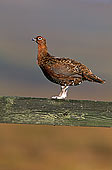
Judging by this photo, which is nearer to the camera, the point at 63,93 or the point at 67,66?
the point at 63,93

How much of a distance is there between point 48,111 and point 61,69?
1.20 feet

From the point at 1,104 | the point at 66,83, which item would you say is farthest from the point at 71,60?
the point at 1,104

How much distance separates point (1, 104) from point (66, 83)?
55 centimetres

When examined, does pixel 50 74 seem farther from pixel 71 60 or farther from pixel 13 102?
pixel 13 102

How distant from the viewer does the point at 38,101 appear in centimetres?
157

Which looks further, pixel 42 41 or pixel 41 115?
pixel 42 41

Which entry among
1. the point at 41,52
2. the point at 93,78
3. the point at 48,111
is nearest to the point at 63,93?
the point at 48,111

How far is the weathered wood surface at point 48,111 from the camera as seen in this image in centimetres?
156

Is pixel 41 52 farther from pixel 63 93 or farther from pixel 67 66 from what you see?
pixel 63 93

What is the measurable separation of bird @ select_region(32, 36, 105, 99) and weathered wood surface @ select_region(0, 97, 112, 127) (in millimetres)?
112

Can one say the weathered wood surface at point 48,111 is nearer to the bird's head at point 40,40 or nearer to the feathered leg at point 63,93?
the feathered leg at point 63,93

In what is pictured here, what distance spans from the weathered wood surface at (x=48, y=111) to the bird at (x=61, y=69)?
0.37 feet

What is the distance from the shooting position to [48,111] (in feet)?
5.19

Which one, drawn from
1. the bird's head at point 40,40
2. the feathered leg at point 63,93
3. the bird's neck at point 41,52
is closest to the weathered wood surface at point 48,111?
the feathered leg at point 63,93
